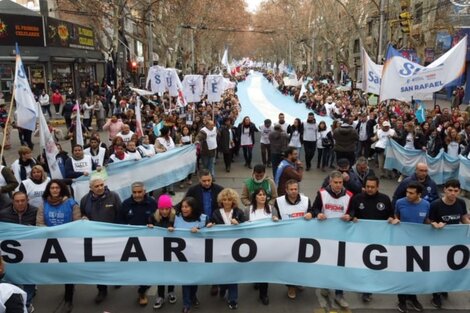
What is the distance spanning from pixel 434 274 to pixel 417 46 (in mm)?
21241

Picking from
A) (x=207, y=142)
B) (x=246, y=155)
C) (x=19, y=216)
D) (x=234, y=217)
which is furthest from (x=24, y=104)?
(x=246, y=155)

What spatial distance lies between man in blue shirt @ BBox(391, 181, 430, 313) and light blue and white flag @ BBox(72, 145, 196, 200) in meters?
4.93

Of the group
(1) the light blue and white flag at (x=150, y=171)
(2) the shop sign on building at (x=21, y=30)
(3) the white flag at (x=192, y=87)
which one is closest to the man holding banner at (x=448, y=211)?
(1) the light blue and white flag at (x=150, y=171)

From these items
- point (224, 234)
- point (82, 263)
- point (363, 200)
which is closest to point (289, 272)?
point (224, 234)

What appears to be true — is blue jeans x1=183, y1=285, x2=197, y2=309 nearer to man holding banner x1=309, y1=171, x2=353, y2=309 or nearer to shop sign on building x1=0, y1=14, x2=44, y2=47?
man holding banner x1=309, y1=171, x2=353, y2=309

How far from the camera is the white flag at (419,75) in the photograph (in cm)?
1093

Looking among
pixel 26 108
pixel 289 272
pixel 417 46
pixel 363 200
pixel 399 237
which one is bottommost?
pixel 289 272

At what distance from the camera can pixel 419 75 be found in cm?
1112

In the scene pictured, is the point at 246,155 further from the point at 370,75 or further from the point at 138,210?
the point at 138,210

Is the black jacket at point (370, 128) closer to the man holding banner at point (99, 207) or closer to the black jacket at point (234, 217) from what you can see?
the black jacket at point (234, 217)

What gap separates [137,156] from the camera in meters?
9.13

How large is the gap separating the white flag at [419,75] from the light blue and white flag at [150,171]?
202 inches

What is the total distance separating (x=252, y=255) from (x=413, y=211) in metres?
1.94

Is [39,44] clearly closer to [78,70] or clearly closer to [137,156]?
[78,70]
